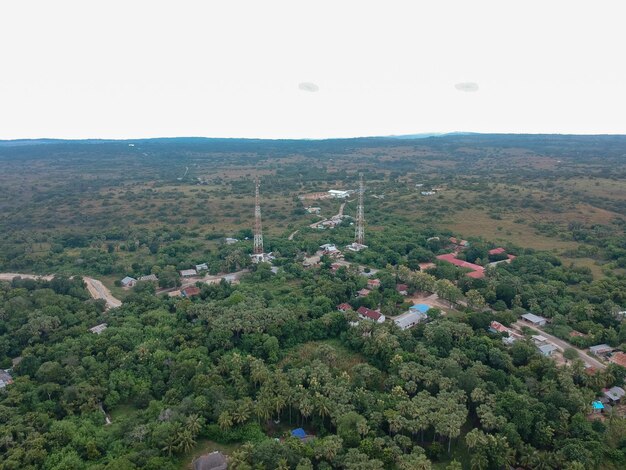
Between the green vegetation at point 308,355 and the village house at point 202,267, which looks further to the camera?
the village house at point 202,267

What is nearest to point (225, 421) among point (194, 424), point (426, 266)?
point (194, 424)

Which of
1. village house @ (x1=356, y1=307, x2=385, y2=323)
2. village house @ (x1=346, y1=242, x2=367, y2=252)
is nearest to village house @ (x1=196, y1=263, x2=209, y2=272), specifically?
village house @ (x1=346, y1=242, x2=367, y2=252)

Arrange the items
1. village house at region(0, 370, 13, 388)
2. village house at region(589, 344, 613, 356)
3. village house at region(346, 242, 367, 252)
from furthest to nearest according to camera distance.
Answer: village house at region(346, 242, 367, 252)
village house at region(589, 344, 613, 356)
village house at region(0, 370, 13, 388)

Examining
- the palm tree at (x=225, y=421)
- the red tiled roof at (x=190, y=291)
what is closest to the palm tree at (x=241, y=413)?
the palm tree at (x=225, y=421)

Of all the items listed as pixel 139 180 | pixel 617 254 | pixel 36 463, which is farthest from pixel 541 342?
pixel 139 180

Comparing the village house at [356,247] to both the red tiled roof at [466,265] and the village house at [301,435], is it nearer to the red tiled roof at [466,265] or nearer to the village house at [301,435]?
the red tiled roof at [466,265]

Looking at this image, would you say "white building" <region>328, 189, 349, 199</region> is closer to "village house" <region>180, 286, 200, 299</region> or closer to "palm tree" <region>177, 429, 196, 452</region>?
"village house" <region>180, 286, 200, 299</region>
